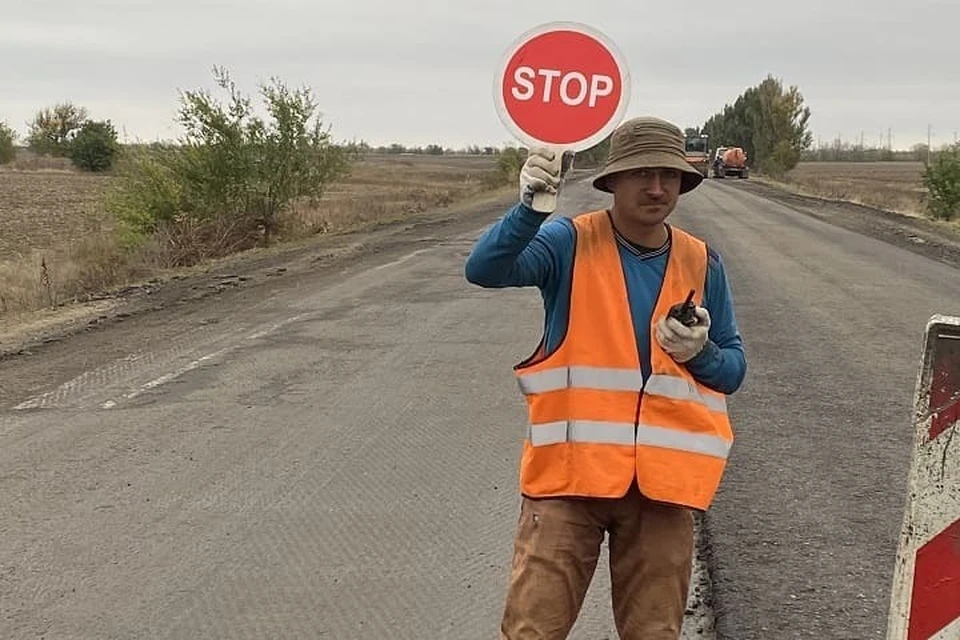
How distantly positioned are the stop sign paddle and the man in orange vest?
24cm

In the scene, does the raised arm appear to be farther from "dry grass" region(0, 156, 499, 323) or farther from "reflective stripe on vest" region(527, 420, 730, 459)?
"dry grass" region(0, 156, 499, 323)

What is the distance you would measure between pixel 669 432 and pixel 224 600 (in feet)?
7.02

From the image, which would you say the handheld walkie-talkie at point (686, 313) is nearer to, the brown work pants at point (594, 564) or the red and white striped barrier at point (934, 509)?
the brown work pants at point (594, 564)

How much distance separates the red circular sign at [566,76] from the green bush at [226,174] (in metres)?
18.1

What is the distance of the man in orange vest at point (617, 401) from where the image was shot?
8.97 ft

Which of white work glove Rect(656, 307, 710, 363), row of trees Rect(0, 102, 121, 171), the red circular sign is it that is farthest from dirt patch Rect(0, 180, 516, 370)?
row of trees Rect(0, 102, 121, 171)

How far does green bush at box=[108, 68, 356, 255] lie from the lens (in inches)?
835

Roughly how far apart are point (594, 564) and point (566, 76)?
1.38m

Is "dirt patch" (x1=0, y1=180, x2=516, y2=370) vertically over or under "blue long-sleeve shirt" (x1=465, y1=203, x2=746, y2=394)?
under

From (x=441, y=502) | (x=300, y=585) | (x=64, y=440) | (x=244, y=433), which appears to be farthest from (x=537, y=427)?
(x=64, y=440)

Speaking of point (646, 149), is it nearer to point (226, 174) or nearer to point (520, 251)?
point (520, 251)

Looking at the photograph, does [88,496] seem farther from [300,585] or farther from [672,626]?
[672,626]

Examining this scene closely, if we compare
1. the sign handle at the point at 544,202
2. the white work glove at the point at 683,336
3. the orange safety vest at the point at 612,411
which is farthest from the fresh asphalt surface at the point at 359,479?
the sign handle at the point at 544,202

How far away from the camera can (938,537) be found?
2.51m
